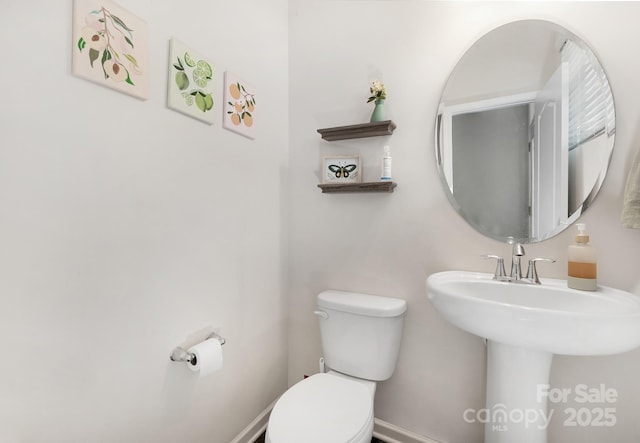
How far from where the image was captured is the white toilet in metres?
1.01

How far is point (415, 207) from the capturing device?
4.65 ft

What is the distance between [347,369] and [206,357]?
0.67m

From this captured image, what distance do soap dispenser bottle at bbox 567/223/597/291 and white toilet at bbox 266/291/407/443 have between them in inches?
25.2

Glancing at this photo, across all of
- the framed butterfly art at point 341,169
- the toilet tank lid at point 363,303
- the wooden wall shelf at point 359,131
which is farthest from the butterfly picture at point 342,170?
the toilet tank lid at point 363,303

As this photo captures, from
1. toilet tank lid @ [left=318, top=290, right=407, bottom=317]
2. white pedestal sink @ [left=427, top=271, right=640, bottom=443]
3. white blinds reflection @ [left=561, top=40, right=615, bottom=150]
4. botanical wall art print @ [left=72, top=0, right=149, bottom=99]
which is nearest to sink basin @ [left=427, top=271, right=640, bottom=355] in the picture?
white pedestal sink @ [left=427, top=271, right=640, bottom=443]

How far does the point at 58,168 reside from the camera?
30.7 inches

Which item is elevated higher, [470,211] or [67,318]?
[470,211]

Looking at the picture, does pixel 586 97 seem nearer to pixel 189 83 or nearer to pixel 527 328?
pixel 527 328

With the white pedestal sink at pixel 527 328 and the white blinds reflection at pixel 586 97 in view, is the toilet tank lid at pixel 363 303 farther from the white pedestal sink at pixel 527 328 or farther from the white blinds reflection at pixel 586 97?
the white blinds reflection at pixel 586 97

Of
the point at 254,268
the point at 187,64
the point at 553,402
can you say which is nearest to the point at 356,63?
the point at 187,64

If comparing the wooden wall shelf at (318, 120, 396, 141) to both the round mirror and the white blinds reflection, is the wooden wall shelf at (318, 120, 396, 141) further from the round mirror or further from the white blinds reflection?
the white blinds reflection

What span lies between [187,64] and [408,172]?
105cm

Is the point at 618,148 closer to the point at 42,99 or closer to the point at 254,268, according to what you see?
the point at 254,268

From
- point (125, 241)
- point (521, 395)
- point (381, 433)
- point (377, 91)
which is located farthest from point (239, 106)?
point (381, 433)
